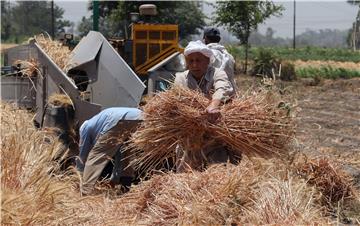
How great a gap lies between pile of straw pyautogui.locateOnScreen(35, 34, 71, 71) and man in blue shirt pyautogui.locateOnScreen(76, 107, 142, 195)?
5.86ft

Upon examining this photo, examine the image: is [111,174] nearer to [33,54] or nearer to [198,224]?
[33,54]

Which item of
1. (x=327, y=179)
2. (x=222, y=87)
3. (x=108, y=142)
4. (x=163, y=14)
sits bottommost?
(x=327, y=179)

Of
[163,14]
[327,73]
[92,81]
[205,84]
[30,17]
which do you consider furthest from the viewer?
[30,17]

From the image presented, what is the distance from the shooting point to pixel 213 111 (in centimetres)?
542

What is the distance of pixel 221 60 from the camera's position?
638 centimetres

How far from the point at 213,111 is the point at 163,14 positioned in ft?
121

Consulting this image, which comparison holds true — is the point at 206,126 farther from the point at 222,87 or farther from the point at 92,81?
the point at 92,81

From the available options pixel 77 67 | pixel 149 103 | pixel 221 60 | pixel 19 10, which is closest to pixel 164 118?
pixel 149 103

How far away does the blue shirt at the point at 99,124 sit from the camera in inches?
274

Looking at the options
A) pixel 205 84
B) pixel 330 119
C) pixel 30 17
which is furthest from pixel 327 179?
pixel 30 17

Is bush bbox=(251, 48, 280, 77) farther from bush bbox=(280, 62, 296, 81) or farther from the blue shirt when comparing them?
the blue shirt

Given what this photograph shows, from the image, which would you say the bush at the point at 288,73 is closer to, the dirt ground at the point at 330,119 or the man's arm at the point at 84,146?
the dirt ground at the point at 330,119

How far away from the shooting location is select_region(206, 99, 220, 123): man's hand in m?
5.43

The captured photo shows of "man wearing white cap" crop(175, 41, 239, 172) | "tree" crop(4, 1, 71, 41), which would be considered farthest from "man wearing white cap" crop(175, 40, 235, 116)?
"tree" crop(4, 1, 71, 41)
